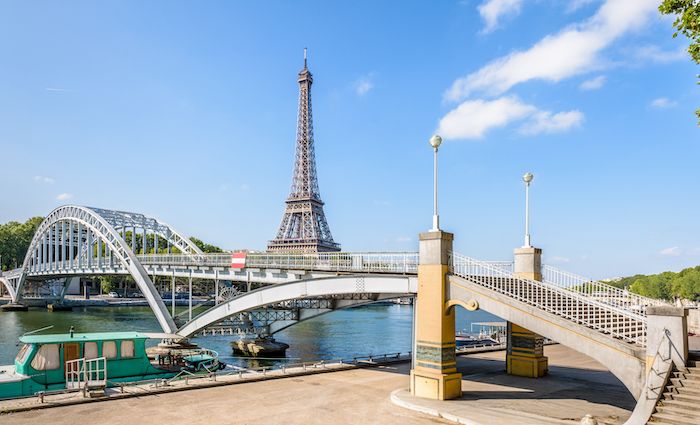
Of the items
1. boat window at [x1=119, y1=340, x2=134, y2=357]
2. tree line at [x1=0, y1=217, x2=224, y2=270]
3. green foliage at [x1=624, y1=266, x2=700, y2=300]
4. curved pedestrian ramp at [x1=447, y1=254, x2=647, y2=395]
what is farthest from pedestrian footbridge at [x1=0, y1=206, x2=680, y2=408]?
green foliage at [x1=624, y1=266, x2=700, y2=300]

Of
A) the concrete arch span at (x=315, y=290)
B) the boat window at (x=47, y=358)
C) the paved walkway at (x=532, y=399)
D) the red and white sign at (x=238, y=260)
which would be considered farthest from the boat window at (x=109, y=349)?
the red and white sign at (x=238, y=260)

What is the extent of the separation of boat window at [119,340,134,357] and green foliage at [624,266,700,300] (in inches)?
4299

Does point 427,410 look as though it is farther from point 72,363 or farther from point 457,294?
point 72,363

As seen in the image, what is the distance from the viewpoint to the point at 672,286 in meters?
123

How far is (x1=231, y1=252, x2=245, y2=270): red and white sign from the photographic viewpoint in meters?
38.9

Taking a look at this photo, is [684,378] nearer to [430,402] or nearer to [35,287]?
[430,402]

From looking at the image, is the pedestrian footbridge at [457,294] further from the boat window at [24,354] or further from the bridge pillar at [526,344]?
the boat window at [24,354]

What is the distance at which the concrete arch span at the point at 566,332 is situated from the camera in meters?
14.8

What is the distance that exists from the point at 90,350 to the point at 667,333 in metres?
23.2

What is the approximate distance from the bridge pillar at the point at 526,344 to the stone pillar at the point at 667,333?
1081 cm

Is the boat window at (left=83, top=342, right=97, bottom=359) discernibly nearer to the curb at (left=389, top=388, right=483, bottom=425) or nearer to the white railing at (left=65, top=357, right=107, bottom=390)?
the white railing at (left=65, top=357, right=107, bottom=390)

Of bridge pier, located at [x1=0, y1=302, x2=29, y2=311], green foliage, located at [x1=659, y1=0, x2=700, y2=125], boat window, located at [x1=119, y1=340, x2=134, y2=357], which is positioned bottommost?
bridge pier, located at [x1=0, y1=302, x2=29, y2=311]

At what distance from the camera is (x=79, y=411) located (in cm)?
1794

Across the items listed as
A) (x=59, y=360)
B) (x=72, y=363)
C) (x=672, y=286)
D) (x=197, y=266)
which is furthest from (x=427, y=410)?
(x=672, y=286)
